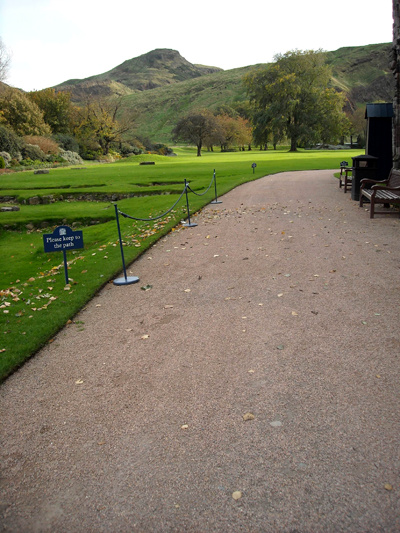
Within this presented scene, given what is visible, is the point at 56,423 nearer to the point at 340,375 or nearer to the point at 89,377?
the point at 89,377

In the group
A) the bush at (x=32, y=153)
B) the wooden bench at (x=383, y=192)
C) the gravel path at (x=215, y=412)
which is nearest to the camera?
the gravel path at (x=215, y=412)

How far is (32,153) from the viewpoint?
49.9 meters

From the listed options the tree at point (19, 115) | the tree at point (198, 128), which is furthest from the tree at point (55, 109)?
the tree at point (198, 128)

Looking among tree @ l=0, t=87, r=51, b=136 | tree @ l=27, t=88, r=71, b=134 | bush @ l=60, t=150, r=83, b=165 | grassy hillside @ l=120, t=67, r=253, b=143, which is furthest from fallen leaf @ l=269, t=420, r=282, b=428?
grassy hillside @ l=120, t=67, r=253, b=143

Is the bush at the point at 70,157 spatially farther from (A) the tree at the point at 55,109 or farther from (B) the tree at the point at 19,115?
(A) the tree at the point at 55,109

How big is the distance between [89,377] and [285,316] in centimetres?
269

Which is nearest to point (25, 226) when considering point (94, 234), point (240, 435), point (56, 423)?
point (94, 234)

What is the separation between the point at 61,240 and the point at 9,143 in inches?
1795

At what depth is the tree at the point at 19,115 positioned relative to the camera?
5759 centimetres

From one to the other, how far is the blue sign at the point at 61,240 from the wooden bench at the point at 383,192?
868cm

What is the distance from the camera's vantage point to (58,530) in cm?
273

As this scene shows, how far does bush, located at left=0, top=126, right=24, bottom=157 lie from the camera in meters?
46.6

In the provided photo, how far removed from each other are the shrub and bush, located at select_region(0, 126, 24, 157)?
4.36 metres

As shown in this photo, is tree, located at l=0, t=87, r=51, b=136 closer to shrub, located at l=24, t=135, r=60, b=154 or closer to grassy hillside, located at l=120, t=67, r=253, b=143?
shrub, located at l=24, t=135, r=60, b=154
